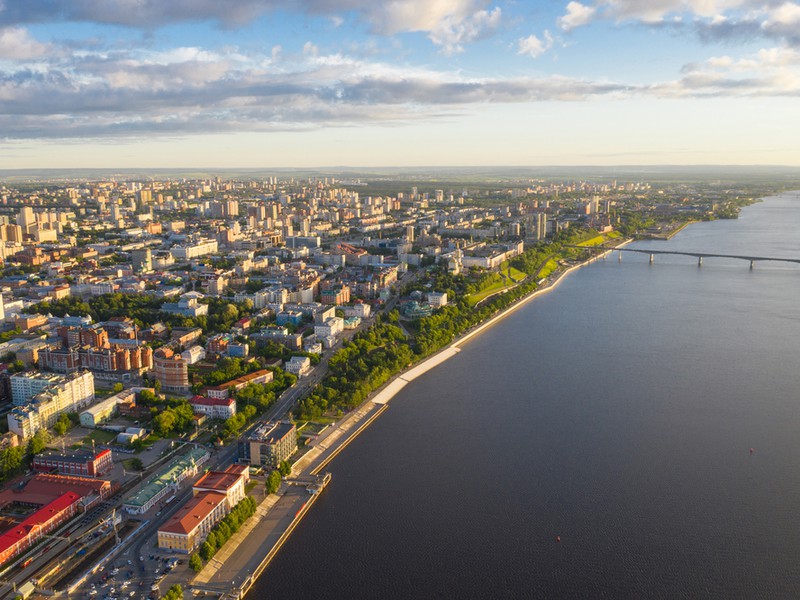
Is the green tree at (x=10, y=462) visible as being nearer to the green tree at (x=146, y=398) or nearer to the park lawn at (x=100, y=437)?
the park lawn at (x=100, y=437)

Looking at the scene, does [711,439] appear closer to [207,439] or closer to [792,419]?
[792,419]

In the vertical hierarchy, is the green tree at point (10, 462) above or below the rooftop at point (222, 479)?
below

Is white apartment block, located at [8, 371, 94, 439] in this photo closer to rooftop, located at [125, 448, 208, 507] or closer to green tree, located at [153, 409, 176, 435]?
green tree, located at [153, 409, 176, 435]

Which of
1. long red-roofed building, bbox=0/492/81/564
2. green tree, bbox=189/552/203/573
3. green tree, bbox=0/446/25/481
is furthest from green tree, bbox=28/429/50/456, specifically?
green tree, bbox=189/552/203/573

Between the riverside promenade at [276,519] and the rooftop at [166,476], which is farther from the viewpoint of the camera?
the rooftop at [166,476]

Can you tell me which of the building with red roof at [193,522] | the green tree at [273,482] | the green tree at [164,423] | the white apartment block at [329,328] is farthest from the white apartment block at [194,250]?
the building with red roof at [193,522]

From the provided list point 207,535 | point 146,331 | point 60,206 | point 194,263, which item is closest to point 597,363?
point 207,535
